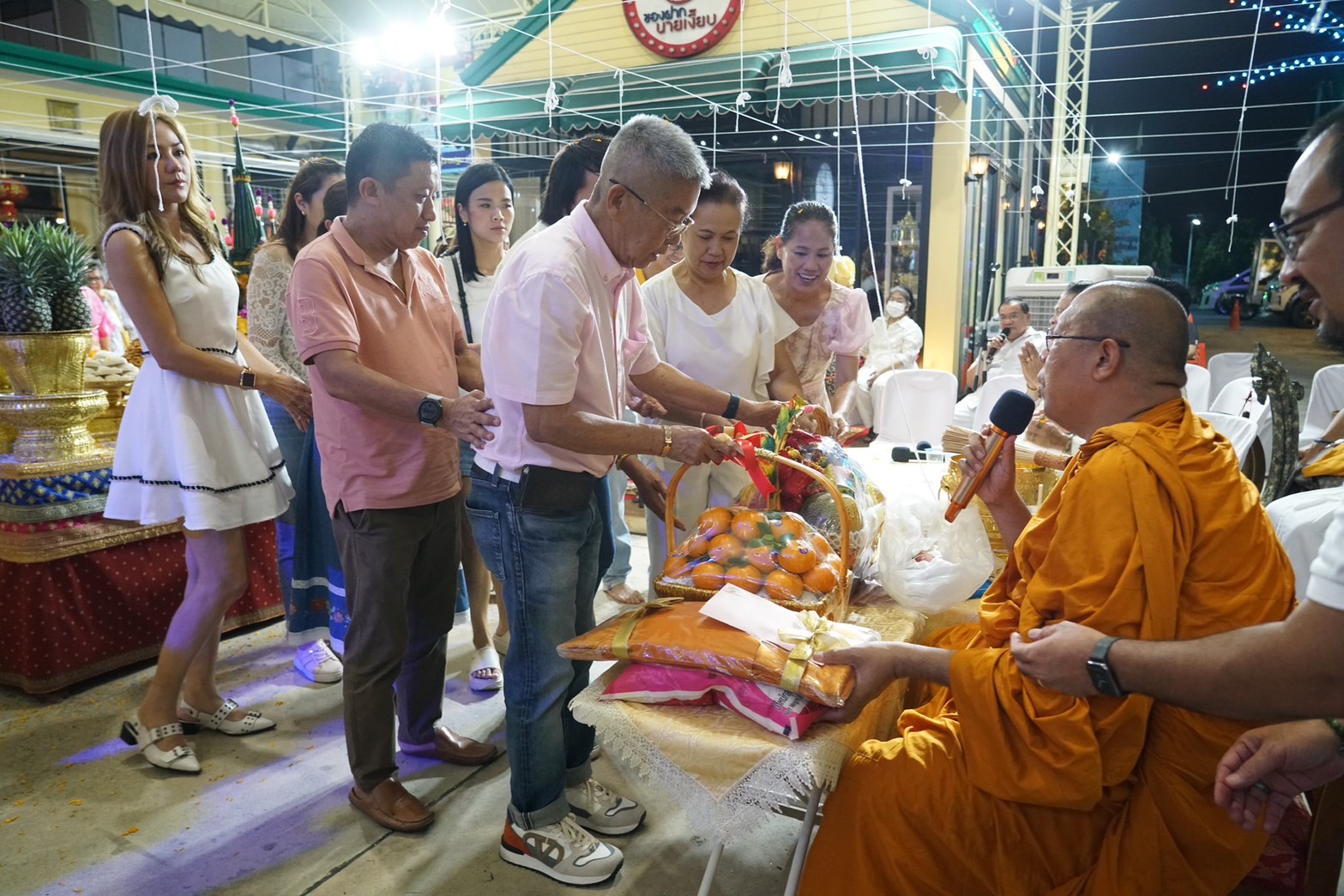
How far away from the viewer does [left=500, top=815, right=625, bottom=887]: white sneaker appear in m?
2.08

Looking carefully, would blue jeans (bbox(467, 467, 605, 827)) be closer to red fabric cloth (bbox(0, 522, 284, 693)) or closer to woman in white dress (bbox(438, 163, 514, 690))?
woman in white dress (bbox(438, 163, 514, 690))

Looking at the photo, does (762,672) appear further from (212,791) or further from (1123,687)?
(212,791)

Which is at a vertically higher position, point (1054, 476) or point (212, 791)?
point (1054, 476)

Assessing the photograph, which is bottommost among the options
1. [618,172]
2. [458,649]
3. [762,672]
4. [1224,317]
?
[458,649]

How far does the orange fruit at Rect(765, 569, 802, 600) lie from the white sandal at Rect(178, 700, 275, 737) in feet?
6.78

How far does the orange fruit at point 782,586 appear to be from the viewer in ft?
6.01

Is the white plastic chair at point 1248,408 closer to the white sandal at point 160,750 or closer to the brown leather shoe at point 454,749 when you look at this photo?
the brown leather shoe at point 454,749

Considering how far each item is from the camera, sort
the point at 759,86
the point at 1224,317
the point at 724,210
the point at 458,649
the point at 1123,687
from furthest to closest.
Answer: the point at 759,86 < the point at 1224,317 < the point at 458,649 < the point at 724,210 < the point at 1123,687

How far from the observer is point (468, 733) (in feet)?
9.57

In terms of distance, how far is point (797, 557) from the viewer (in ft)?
6.26

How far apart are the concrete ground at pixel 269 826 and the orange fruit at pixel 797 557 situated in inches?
22.0

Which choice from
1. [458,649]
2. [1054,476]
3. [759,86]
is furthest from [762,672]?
[759,86]

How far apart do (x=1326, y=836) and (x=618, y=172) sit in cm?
195

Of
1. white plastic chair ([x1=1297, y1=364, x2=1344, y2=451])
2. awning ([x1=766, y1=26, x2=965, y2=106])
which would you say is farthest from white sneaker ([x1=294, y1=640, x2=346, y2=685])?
awning ([x1=766, y1=26, x2=965, y2=106])
